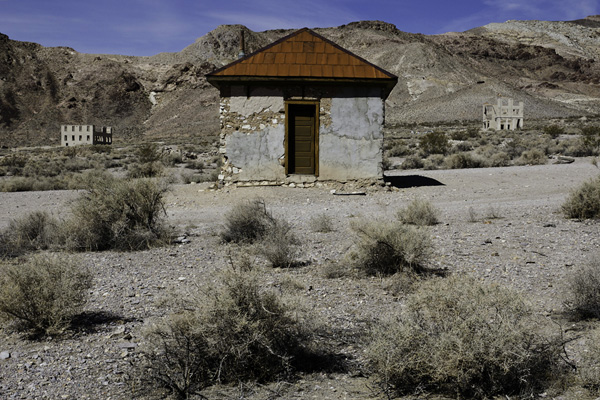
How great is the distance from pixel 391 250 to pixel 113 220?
4299 mm

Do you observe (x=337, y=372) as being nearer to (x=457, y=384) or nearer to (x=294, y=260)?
(x=457, y=384)

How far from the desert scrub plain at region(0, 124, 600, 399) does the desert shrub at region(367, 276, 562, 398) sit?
0.01 metres

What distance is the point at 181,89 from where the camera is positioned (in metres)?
81.8

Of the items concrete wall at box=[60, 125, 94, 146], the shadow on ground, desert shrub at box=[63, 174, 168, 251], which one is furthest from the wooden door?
concrete wall at box=[60, 125, 94, 146]

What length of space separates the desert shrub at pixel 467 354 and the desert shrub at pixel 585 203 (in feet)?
19.6

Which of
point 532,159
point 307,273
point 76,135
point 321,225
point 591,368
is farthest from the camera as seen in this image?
point 76,135

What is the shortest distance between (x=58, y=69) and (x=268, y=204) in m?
81.2

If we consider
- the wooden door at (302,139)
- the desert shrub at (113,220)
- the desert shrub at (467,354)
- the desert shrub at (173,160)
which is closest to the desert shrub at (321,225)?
the desert shrub at (113,220)

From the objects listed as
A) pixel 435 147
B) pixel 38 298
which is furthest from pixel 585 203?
pixel 435 147

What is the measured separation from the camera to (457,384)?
328 cm

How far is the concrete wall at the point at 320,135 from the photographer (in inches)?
524

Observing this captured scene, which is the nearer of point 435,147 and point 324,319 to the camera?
point 324,319

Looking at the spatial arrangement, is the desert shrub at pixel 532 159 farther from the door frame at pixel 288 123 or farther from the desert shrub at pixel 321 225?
the desert shrub at pixel 321 225

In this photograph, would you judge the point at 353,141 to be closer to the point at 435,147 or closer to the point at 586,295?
the point at 586,295
